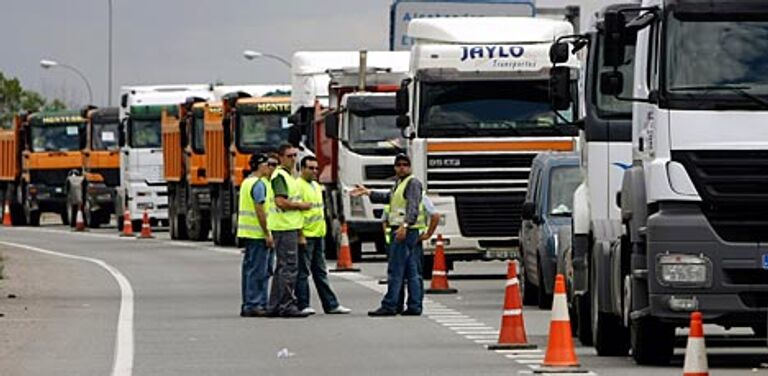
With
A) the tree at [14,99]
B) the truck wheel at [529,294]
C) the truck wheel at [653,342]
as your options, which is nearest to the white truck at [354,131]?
the truck wheel at [529,294]

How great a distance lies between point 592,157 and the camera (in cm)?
2139

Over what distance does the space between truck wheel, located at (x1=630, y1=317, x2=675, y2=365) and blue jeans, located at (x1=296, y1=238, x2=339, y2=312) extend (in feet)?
26.1

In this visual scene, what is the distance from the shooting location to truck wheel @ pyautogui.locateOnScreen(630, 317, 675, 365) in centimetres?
1827

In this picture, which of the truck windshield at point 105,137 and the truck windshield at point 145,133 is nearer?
the truck windshield at point 145,133

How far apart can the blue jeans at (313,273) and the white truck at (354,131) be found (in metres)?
10.1

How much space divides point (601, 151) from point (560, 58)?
1.08 m

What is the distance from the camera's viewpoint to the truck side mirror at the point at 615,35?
1778 centimetres

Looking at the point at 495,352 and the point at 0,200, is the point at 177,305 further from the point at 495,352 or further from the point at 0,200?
the point at 0,200

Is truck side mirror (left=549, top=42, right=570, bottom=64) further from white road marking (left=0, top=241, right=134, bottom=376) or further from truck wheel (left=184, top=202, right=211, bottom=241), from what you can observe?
truck wheel (left=184, top=202, right=211, bottom=241)

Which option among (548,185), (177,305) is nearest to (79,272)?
(177,305)

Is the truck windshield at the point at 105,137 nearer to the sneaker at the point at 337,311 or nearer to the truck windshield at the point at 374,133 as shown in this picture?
the truck windshield at the point at 374,133

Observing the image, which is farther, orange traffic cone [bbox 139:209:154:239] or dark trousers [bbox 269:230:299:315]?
orange traffic cone [bbox 139:209:154:239]

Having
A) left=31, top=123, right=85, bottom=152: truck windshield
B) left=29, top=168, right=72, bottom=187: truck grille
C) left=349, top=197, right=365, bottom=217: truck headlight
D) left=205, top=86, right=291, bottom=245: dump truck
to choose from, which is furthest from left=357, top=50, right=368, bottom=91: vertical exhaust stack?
left=29, top=168, right=72, bottom=187: truck grille

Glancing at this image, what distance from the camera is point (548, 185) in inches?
1077
